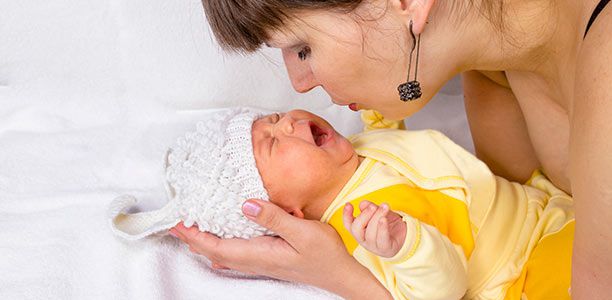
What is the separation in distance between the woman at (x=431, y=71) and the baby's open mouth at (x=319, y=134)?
17 centimetres

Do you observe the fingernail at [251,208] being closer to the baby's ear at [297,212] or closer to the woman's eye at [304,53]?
the baby's ear at [297,212]

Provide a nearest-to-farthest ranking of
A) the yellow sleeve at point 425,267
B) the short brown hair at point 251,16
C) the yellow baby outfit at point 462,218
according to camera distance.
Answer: the short brown hair at point 251,16 → the yellow sleeve at point 425,267 → the yellow baby outfit at point 462,218

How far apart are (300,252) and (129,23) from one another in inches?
37.8

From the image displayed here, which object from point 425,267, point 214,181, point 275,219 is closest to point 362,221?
point 425,267

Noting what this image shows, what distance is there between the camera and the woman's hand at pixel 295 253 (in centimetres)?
154

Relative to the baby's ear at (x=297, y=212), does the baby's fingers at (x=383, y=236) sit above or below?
above

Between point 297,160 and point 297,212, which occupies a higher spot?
point 297,160

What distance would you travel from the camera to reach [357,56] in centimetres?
135

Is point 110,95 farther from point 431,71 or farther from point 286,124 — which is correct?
point 431,71

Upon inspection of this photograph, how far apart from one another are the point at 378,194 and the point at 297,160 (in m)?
0.17

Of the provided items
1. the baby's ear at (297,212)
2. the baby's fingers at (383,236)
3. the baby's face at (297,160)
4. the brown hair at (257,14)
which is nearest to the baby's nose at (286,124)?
the baby's face at (297,160)

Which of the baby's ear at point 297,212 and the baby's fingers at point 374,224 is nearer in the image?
the baby's fingers at point 374,224

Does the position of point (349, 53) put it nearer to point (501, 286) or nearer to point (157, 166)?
point (501, 286)

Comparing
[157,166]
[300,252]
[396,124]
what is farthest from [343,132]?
[300,252]
